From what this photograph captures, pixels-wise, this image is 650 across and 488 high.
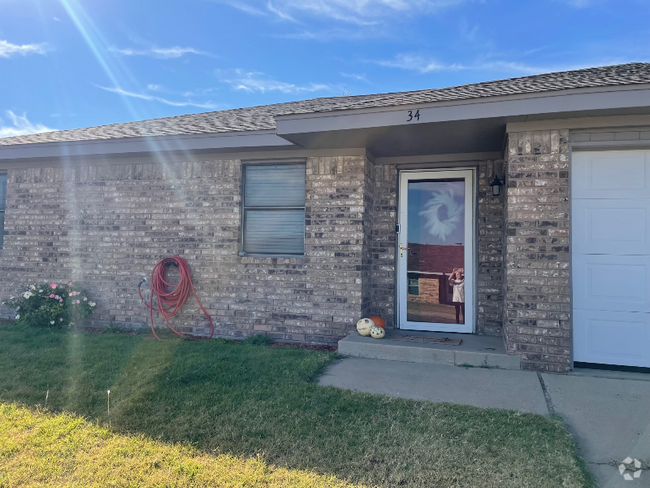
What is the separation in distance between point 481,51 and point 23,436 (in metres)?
9.32

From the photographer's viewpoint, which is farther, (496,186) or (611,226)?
(496,186)

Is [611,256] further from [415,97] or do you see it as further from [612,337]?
[415,97]

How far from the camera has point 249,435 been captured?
2.92 metres

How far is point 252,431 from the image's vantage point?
9.74 ft

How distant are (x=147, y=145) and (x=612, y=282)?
6.00 meters

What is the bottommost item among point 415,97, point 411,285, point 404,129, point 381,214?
point 411,285

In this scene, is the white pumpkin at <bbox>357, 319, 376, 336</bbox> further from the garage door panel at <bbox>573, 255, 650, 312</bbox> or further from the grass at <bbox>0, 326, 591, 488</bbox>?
the garage door panel at <bbox>573, 255, 650, 312</bbox>

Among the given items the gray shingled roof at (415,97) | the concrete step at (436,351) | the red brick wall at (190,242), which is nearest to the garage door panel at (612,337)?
the concrete step at (436,351)

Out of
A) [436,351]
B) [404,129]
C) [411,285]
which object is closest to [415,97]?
[404,129]

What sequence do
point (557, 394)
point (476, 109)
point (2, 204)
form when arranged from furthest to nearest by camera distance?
point (2, 204), point (476, 109), point (557, 394)

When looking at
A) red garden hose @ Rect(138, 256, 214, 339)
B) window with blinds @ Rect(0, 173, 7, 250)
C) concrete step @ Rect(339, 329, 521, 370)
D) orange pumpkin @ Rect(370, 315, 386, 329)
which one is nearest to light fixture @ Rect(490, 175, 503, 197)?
concrete step @ Rect(339, 329, 521, 370)

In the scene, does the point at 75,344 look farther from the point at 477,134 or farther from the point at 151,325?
the point at 477,134

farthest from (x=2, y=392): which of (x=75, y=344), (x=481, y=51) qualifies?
(x=481, y=51)

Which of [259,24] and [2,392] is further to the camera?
[259,24]
